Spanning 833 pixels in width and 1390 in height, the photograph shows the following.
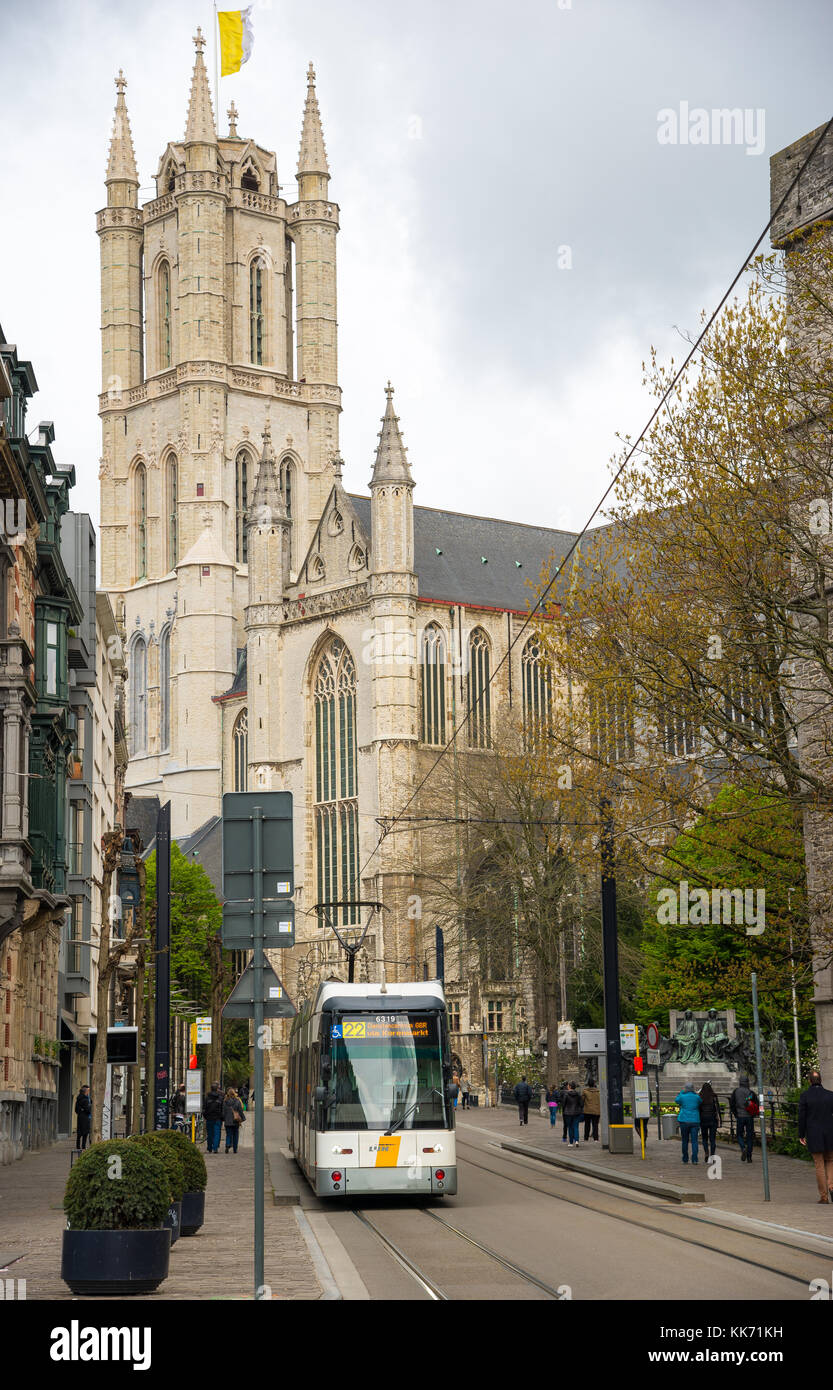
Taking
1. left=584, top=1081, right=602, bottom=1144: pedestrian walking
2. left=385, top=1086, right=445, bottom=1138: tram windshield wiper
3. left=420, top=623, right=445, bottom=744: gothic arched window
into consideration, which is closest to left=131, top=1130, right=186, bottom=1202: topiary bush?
left=385, top=1086, right=445, bottom=1138: tram windshield wiper

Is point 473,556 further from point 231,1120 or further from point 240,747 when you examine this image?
point 231,1120

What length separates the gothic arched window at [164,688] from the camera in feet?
293

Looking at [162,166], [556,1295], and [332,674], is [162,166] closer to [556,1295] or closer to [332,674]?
[332,674]

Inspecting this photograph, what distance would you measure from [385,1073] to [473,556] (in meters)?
65.0

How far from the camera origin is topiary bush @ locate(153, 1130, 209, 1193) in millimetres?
15758

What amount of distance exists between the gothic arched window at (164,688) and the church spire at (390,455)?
19955mm

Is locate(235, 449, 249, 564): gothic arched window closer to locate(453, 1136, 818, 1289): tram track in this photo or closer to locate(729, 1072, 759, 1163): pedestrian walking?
locate(453, 1136, 818, 1289): tram track

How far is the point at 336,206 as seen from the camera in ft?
313

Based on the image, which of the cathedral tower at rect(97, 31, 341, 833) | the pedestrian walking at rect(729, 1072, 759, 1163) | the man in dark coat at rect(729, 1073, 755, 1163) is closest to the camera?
the pedestrian walking at rect(729, 1072, 759, 1163)

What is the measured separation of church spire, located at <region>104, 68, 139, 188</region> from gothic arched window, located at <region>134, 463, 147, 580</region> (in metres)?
15.7

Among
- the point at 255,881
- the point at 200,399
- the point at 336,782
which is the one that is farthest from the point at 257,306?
the point at 255,881

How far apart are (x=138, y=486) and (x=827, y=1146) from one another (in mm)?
77952

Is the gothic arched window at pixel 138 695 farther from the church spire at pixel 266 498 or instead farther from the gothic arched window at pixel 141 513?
the church spire at pixel 266 498
